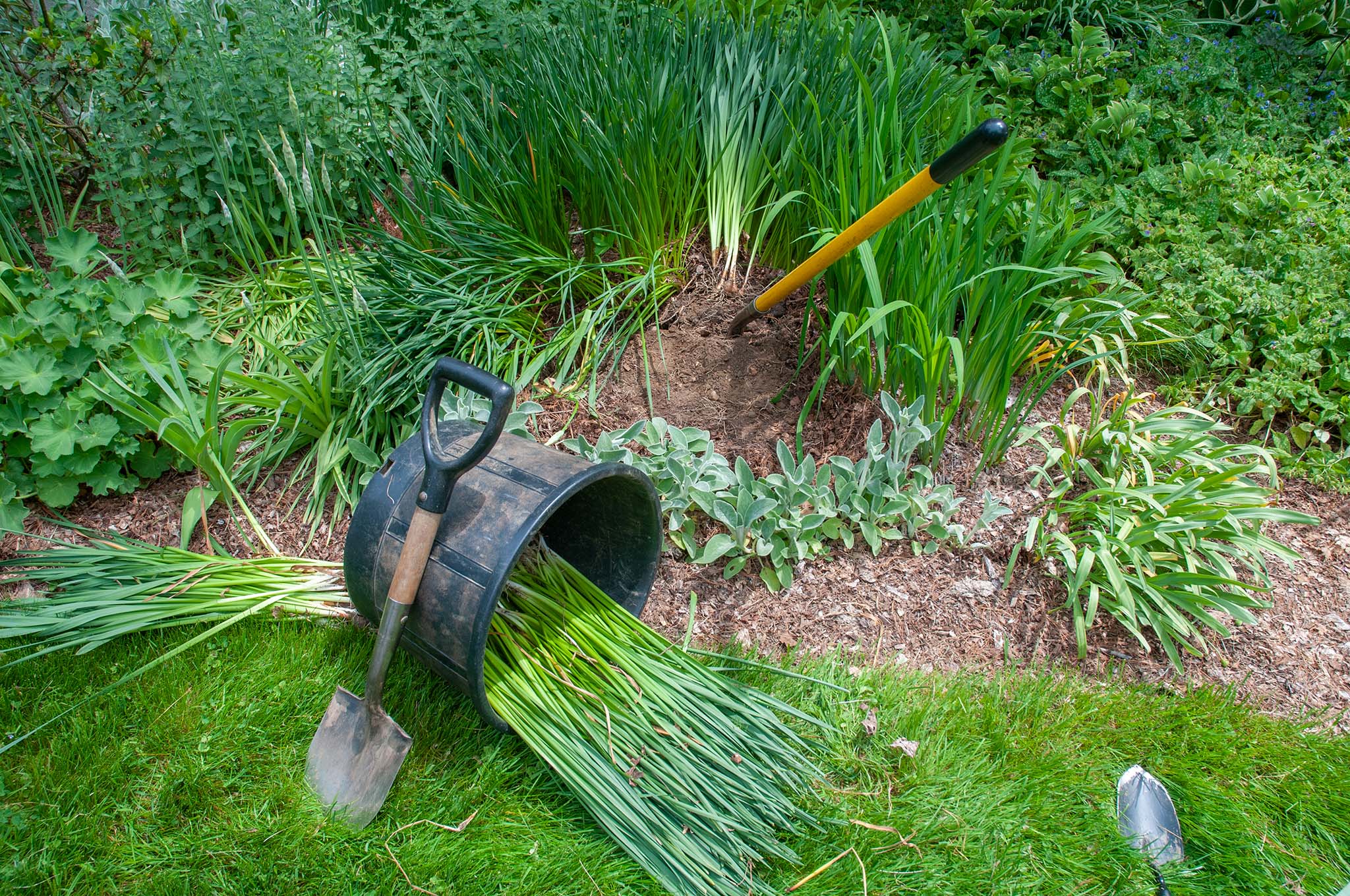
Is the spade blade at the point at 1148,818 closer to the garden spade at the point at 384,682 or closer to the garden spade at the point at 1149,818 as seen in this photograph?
the garden spade at the point at 1149,818

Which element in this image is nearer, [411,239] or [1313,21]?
[411,239]

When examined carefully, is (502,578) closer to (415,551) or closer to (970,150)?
(415,551)

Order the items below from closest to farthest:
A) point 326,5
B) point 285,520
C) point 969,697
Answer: point 969,697 < point 285,520 < point 326,5

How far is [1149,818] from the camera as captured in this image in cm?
174

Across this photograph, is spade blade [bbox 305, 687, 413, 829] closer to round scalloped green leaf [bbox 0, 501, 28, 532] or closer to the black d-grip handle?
the black d-grip handle

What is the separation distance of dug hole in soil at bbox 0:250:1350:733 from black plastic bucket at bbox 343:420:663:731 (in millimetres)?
525

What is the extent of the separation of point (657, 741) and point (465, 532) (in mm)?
587

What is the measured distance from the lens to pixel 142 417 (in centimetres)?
219

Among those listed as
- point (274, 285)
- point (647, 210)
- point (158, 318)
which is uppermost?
point (647, 210)

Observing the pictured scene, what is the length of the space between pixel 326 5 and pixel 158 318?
4.83ft

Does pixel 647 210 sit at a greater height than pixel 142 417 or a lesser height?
greater

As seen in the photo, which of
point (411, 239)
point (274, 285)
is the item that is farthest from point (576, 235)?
point (274, 285)

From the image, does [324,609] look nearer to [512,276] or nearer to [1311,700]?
[512,276]

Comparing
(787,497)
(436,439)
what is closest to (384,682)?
(436,439)
